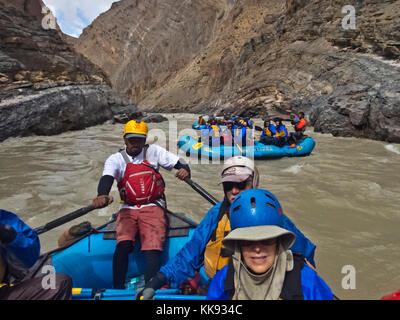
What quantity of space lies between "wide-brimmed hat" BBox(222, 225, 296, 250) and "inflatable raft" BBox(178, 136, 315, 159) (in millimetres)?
6361

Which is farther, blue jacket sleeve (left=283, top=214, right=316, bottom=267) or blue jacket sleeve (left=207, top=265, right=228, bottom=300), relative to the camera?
blue jacket sleeve (left=283, top=214, right=316, bottom=267)

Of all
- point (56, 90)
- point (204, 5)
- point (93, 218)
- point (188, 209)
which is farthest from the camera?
point (204, 5)

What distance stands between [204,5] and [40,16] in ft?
163

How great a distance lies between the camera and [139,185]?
8.27ft

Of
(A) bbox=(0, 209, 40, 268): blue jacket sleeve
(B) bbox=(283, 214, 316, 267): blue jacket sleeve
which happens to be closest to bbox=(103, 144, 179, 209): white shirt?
(A) bbox=(0, 209, 40, 268): blue jacket sleeve

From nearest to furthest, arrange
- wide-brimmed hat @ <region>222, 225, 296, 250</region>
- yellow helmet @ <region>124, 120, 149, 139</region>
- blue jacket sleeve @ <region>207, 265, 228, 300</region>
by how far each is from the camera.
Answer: wide-brimmed hat @ <region>222, 225, 296, 250</region> → blue jacket sleeve @ <region>207, 265, 228, 300</region> → yellow helmet @ <region>124, 120, 149, 139</region>

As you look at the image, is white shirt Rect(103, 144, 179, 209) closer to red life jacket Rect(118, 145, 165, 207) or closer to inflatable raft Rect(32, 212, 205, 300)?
red life jacket Rect(118, 145, 165, 207)

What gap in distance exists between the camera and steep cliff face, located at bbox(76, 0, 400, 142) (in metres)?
12.2

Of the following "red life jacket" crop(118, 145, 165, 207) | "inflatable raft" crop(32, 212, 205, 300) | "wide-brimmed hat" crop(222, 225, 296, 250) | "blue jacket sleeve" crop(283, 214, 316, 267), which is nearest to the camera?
"wide-brimmed hat" crop(222, 225, 296, 250)

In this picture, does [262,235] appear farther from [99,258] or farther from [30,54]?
[30,54]

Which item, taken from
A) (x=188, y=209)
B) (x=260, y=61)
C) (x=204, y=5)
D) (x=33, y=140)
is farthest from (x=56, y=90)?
(x=204, y=5)

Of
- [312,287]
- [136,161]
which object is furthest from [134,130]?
[312,287]
